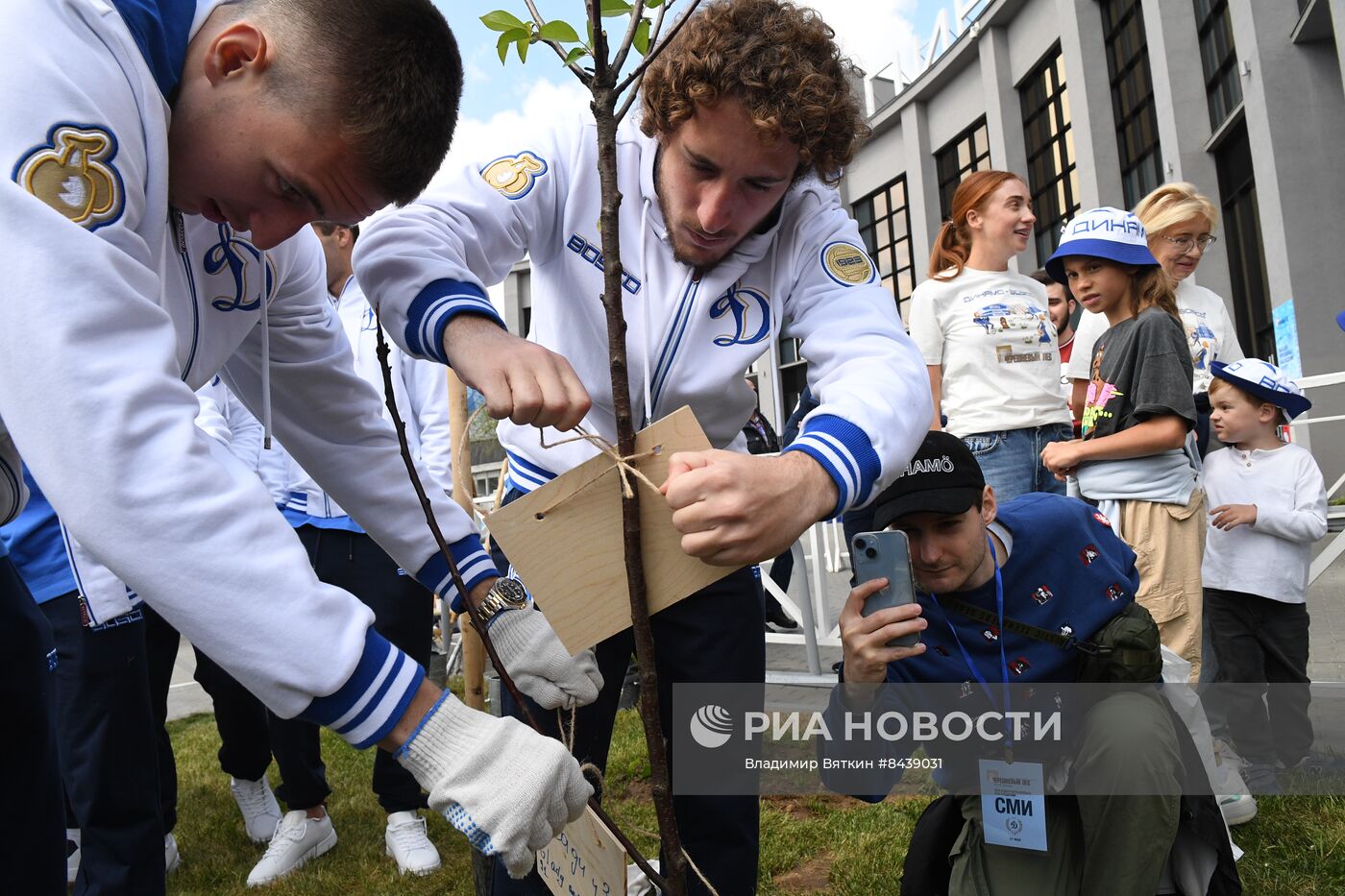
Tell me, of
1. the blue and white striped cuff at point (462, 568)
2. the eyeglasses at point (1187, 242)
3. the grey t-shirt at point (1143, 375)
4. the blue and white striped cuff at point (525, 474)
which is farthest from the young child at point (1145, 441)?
the blue and white striped cuff at point (462, 568)

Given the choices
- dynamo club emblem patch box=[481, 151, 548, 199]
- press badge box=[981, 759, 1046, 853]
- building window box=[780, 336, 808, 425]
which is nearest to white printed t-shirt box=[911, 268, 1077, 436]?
press badge box=[981, 759, 1046, 853]

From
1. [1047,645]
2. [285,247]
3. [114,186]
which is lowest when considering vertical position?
[1047,645]

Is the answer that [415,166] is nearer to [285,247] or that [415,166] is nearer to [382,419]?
[285,247]

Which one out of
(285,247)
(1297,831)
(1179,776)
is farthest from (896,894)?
(285,247)

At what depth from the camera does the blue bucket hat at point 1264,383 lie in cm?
374

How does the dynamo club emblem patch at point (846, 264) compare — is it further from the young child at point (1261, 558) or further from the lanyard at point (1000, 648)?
the young child at point (1261, 558)

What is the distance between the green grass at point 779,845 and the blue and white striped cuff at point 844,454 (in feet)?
4.20

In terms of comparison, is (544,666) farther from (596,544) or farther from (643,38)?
(643,38)

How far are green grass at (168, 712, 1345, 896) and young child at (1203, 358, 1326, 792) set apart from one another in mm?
453

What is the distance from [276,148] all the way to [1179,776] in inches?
83.1

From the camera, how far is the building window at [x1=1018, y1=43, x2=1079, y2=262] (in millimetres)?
17875

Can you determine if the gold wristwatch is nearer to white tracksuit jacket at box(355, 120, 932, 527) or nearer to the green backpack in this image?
white tracksuit jacket at box(355, 120, 932, 527)

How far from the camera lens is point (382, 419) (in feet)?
6.46

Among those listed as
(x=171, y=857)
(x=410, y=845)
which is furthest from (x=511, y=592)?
(x=171, y=857)
